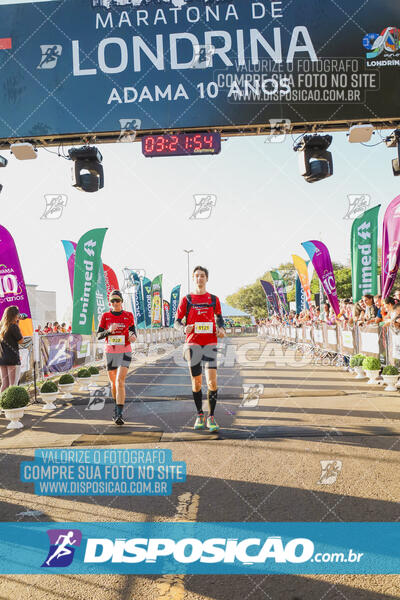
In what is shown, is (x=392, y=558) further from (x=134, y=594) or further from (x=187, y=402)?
(x=187, y=402)

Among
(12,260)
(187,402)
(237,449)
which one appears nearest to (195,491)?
(237,449)

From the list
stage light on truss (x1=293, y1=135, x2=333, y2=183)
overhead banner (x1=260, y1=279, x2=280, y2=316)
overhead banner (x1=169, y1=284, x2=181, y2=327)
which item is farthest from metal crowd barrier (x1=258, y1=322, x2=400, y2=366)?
overhead banner (x1=169, y1=284, x2=181, y2=327)

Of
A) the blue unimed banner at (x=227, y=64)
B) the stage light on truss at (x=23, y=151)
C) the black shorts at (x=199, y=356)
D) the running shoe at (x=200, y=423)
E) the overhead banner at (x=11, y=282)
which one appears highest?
the blue unimed banner at (x=227, y=64)

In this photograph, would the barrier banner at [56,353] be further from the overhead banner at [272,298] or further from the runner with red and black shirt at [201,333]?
the overhead banner at [272,298]

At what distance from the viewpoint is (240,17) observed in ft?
27.0

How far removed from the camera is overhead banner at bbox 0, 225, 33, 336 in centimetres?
948

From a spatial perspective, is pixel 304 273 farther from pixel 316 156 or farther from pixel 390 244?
pixel 316 156

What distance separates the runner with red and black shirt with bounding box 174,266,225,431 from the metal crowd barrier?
4809 millimetres

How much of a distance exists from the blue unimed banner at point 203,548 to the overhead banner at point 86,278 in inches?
380

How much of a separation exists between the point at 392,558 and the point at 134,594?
156 cm

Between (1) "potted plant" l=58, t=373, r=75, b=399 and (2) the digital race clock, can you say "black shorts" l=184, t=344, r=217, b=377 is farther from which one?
(1) "potted plant" l=58, t=373, r=75, b=399

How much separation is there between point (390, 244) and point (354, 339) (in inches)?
129

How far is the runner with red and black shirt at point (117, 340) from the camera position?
732 cm

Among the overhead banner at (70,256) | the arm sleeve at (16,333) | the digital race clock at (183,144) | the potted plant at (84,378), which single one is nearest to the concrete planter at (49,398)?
the arm sleeve at (16,333)
